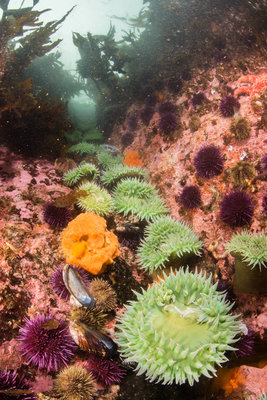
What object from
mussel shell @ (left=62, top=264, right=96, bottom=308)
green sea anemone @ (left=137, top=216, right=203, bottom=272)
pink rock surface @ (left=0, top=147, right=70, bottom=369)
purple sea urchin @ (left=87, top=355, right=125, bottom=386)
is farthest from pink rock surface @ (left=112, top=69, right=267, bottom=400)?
pink rock surface @ (left=0, top=147, right=70, bottom=369)

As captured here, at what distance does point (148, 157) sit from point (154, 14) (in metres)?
5.91

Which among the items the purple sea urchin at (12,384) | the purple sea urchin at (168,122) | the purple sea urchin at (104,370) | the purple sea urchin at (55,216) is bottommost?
the purple sea urchin at (104,370)

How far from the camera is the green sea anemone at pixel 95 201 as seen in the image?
4.24m

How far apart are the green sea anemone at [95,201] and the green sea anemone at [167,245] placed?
0.81 m

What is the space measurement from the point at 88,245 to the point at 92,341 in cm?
117

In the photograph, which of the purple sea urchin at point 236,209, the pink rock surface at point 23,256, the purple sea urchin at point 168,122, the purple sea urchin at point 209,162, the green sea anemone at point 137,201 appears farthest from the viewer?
the purple sea urchin at point 168,122

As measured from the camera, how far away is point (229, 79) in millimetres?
6141

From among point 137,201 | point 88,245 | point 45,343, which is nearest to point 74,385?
point 45,343

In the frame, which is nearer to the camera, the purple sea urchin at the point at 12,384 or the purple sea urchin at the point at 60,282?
the purple sea urchin at the point at 12,384

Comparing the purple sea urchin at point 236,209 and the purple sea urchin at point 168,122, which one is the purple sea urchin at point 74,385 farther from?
the purple sea urchin at point 168,122

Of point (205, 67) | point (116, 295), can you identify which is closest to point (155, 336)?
point (116, 295)

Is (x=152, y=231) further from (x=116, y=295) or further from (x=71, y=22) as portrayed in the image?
(x=71, y=22)

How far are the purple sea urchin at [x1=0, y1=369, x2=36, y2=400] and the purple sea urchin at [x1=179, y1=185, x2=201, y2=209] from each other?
12.3 ft

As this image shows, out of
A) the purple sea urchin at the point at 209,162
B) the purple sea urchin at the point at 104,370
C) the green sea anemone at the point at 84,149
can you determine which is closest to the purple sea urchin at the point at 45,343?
the purple sea urchin at the point at 104,370
